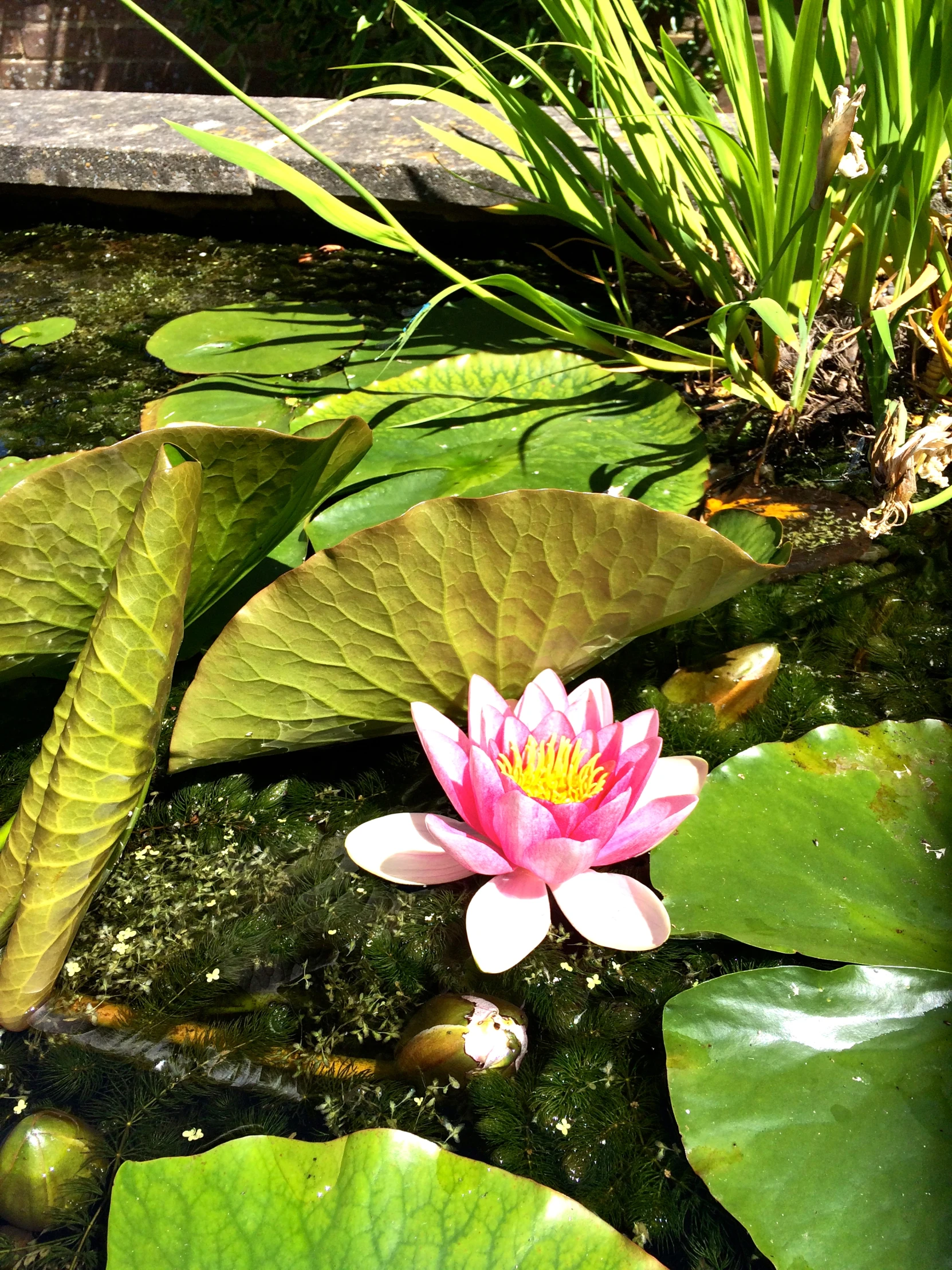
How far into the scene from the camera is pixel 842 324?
57.2 inches

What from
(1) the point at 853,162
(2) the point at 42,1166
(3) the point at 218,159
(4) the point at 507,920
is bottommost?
(2) the point at 42,1166

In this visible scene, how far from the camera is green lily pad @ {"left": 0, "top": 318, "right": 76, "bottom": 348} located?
5.43ft

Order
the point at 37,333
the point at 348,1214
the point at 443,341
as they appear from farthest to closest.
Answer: the point at 37,333 < the point at 443,341 < the point at 348,1214

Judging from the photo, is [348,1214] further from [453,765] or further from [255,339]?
[255,339]

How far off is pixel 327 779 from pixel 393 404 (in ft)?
1.94

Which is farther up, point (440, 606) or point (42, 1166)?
point (440, 606)

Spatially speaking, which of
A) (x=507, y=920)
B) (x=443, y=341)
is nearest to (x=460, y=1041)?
(x=507, y=920)

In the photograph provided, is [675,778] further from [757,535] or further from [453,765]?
[757,535]

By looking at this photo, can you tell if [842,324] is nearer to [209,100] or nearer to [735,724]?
[735,724]

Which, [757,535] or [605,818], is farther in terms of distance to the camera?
[757,535]

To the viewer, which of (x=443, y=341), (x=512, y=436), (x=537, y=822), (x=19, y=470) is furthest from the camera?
(x=443, y=341)

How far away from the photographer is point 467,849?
0.70 metres

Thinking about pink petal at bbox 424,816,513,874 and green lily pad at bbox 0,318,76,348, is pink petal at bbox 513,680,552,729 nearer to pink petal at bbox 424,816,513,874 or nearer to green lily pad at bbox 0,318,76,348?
pink petal at bbox 424,816,513,874

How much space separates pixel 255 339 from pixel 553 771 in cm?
110
